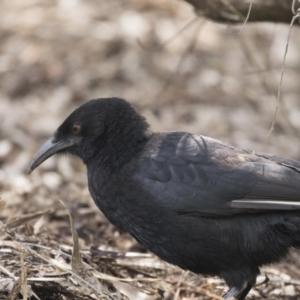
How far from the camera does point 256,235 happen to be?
535 centimetres

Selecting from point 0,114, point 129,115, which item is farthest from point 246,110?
point 129,115

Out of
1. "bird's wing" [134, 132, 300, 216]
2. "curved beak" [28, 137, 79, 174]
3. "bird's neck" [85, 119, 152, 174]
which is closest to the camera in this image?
"bird's wing" [134, 132, 300, 216]

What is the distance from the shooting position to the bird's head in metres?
5.97

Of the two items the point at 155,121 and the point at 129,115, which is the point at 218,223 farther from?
the point at 155,121

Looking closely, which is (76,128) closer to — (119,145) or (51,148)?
(51,148)

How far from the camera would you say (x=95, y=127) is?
599 centimetres

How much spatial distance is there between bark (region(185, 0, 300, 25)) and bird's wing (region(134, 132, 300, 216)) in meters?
1.49

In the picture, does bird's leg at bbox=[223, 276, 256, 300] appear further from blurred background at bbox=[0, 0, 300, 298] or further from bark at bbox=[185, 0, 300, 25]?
blurred background at bbox=[0, 0, 300, 298]

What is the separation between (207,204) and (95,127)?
114 centimetres

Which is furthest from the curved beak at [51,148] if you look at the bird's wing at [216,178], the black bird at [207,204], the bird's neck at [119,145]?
the bird's wing at [216,178]

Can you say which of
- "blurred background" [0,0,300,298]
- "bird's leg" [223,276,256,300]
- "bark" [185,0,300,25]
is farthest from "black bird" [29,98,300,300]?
"blurred background" [0,0,300,298]

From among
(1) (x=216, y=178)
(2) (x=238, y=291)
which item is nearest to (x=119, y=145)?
(1) (x=216, y=178)

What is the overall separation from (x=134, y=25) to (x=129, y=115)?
20.9 feet

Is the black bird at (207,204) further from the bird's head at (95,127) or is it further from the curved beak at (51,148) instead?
the curved beak at (51,148)
